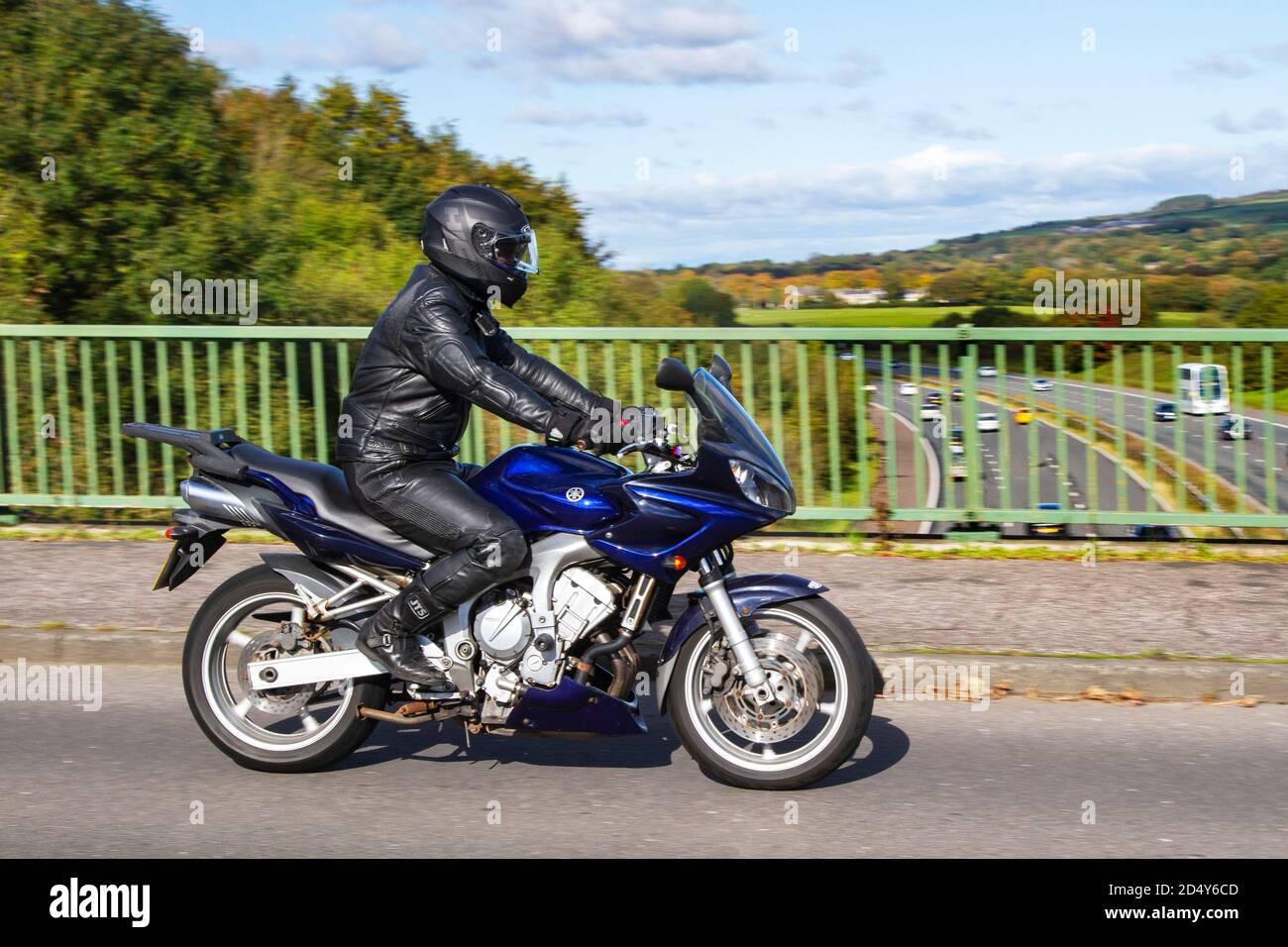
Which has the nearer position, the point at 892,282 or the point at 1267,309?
the point at 892,282

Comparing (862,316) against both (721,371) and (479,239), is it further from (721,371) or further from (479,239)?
(479,239)

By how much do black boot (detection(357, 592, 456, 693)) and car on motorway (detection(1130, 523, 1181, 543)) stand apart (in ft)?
18.5

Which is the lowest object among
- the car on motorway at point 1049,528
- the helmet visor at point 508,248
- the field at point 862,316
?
the car on motorway at point 1049,528

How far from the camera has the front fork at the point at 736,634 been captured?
15.9ft

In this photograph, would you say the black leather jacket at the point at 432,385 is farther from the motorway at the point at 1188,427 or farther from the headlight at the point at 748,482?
the motorway at the point at 1188,427

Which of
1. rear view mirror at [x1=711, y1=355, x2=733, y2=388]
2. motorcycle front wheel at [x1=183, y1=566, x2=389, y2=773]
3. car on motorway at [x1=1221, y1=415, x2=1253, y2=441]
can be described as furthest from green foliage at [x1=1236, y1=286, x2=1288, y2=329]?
motorcycle front wheel at [x1=183, y1=566, x2=389, y2=773]

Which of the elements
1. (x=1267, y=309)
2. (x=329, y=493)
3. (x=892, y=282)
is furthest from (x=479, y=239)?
(x=1267, y=309)

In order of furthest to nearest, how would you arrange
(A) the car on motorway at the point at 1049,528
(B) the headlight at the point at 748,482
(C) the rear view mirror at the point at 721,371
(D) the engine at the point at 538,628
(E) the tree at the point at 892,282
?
1. (E) the tree at the point at 892,282
2. (A) the car on motorway at the point at 1049,528
3. (C) the rear view mirror at the point at 721,371
4. (D) the engine at the point at 538,628
5. (B) the headlight at the point at 748,482

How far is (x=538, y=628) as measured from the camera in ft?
16.2

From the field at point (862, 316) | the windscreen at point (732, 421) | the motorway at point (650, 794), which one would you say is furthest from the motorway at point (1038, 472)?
the windscreen at point (732, 421)

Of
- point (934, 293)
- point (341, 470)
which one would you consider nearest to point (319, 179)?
point (934, 293)

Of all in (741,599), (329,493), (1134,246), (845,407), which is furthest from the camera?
(1134,246)

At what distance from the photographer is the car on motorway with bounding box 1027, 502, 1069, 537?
9117 mm

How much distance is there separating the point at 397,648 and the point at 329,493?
63 centimetres
